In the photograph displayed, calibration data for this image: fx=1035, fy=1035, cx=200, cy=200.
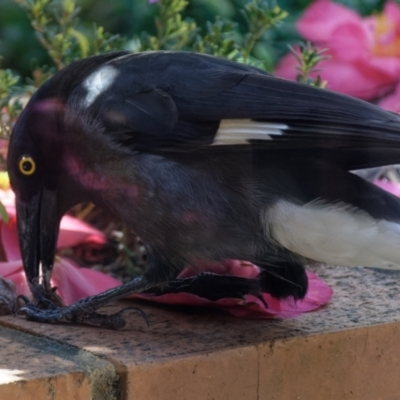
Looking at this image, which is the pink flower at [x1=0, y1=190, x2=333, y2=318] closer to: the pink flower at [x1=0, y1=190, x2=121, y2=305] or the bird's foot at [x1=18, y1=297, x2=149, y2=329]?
the pink flower at [x1=0, y1=190, x2=121, y2=305]

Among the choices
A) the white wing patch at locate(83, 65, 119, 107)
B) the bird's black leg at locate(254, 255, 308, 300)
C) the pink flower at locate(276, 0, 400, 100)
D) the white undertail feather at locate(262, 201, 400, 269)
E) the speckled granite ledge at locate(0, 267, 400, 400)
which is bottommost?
the speckled granite ledge at locate(0, 267, 400, 400)

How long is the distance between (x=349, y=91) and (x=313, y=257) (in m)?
0.98

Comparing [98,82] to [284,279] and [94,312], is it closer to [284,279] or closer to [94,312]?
[94,312]

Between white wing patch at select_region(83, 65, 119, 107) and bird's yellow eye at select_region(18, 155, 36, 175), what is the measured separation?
0.89ft

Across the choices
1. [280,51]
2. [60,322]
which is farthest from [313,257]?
[280,51]

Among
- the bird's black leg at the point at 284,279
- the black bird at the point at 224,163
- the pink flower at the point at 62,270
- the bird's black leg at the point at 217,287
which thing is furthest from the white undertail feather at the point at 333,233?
the pink flower at the point at 62,270

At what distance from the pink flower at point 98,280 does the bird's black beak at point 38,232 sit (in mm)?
63

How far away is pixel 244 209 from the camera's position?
2.46 m

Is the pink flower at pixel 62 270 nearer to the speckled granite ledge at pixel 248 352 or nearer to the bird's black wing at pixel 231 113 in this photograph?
the speckled granite ledge at pixel 248 352

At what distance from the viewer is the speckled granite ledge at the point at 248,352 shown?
7.37 ft

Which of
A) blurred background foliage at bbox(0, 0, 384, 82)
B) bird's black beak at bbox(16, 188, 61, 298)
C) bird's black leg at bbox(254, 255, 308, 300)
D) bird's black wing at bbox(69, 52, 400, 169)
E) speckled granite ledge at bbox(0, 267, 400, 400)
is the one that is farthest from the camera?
blurred background foliage at bbox(0, 0, 384, 82)

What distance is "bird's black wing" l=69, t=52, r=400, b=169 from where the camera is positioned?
7.71ft

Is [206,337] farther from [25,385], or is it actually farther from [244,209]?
[25,385]

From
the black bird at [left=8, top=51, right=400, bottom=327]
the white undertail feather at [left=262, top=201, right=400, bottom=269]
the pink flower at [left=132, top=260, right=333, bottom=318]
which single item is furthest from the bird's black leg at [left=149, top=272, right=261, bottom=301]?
the white undertail feather at [left=262, top=201, right=400, bottom=269]
